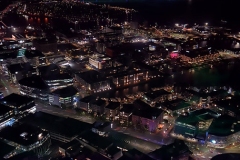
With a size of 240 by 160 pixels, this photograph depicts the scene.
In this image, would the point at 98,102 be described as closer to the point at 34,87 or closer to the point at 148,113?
the point at 148,113

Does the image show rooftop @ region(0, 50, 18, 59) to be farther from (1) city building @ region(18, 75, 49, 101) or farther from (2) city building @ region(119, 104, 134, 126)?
(2) city building @ region(119, 104, 134, 126)

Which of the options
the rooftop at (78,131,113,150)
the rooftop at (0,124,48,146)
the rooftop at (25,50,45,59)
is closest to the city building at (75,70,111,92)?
the rooftop at (25,50,45,59)

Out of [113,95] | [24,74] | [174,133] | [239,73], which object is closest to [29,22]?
[24,74]

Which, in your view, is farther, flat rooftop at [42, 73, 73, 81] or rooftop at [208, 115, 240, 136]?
flat rooftop at [42, 73, 73, 81]

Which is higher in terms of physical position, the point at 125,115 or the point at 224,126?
the point at 224,126

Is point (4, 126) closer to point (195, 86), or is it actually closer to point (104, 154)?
point (104, 154)

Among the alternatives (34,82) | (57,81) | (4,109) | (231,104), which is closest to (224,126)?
(231,104)
